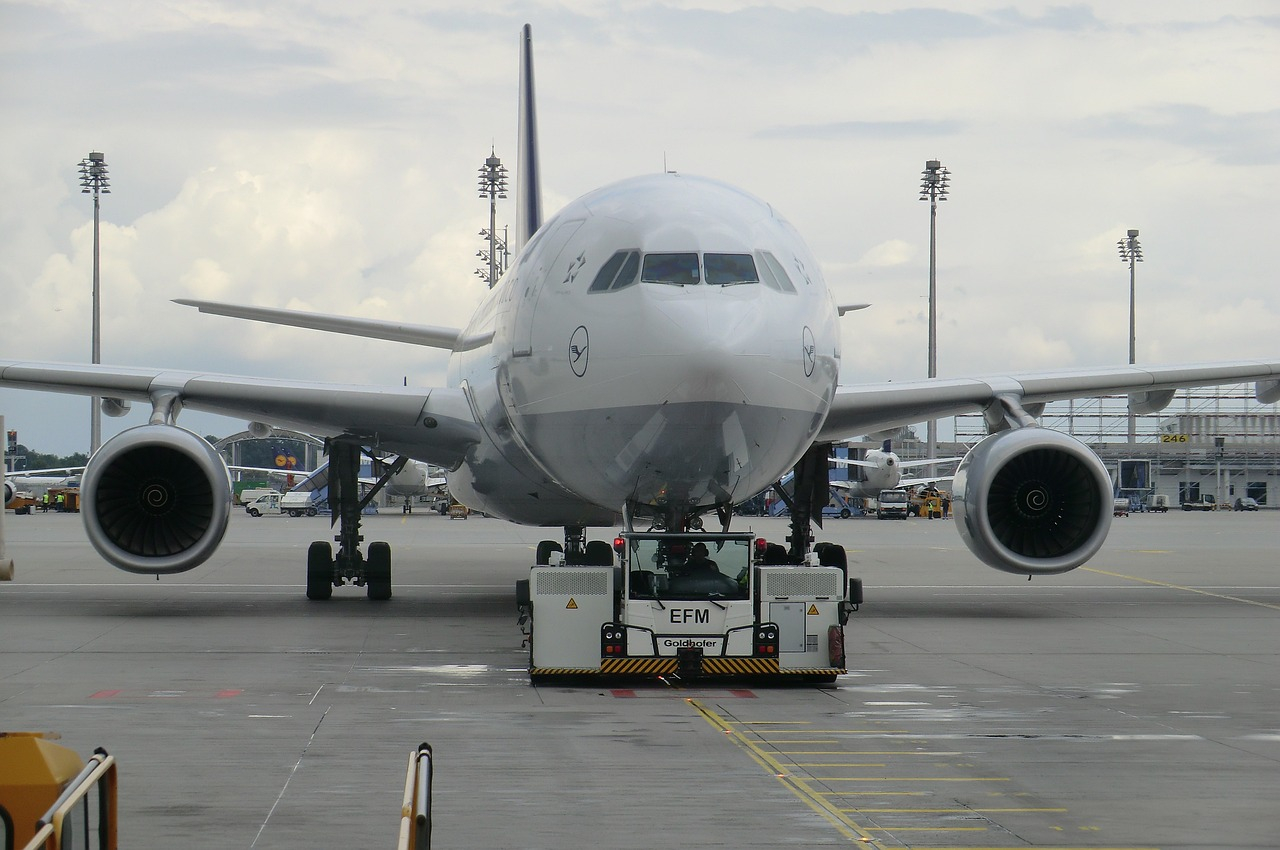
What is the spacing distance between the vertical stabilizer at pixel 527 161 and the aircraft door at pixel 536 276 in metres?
10.3

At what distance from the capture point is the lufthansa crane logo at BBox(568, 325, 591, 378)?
1312 cm

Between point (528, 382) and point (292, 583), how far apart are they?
40.2 ft

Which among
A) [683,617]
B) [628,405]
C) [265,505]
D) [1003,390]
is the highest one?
[1003,390]

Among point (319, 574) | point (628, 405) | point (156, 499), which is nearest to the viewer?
point (628, 405)

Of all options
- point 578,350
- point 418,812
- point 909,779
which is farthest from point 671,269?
point 418,812

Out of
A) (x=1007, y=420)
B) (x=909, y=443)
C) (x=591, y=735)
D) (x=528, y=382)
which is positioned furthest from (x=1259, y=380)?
(x=909, y=443)

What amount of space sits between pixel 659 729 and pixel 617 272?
14.4ft

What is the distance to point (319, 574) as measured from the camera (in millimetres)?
21141

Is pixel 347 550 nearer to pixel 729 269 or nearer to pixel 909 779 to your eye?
pixel 729 269

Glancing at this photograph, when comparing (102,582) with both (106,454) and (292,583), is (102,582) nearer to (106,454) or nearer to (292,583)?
(292,583)

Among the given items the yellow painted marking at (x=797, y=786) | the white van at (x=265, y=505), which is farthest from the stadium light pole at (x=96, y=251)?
the yellow painted marking at (x=797, y=786)

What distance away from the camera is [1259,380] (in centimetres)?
2147

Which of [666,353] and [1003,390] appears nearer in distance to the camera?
[666,353]

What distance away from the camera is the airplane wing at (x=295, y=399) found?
18672 millimetres
